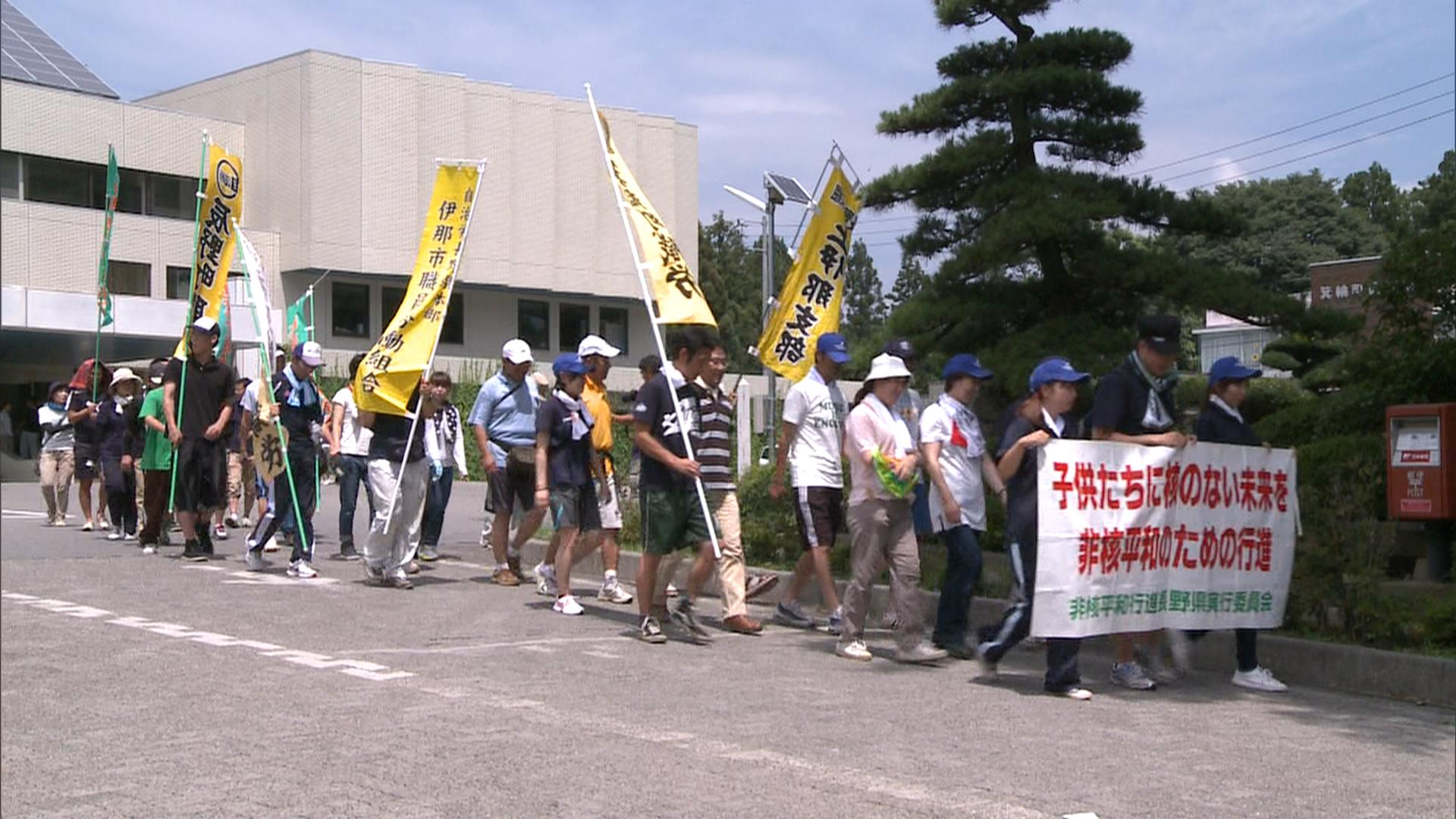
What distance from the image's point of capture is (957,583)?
28.5 feet

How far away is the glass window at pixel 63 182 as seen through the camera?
1.97 meters

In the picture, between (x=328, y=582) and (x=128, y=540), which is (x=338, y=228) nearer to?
(x=128, y=540)

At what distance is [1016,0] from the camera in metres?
17.8

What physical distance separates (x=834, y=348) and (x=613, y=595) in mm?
2937

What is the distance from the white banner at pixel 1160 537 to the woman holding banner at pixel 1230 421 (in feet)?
0.31

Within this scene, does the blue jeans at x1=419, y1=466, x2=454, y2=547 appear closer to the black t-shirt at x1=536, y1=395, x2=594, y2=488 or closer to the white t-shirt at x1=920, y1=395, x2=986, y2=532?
the black t-shirt at x1=536, y1=395, x2=594, y2=488

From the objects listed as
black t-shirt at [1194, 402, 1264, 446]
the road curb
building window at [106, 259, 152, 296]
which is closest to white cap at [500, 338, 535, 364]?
the road curb

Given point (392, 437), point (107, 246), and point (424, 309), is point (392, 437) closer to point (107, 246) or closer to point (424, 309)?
point (424, 309)

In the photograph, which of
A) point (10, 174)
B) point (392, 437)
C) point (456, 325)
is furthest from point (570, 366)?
point (456, 325)

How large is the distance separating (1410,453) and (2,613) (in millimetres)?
11591

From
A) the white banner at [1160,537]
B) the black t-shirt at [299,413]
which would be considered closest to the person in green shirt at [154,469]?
the black t-shirt at [299,413]

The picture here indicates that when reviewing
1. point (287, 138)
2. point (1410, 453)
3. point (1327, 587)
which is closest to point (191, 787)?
point (1327, 587)

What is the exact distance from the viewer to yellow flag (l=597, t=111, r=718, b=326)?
934 cm

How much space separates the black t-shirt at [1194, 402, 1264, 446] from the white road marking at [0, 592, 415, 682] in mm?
4695
